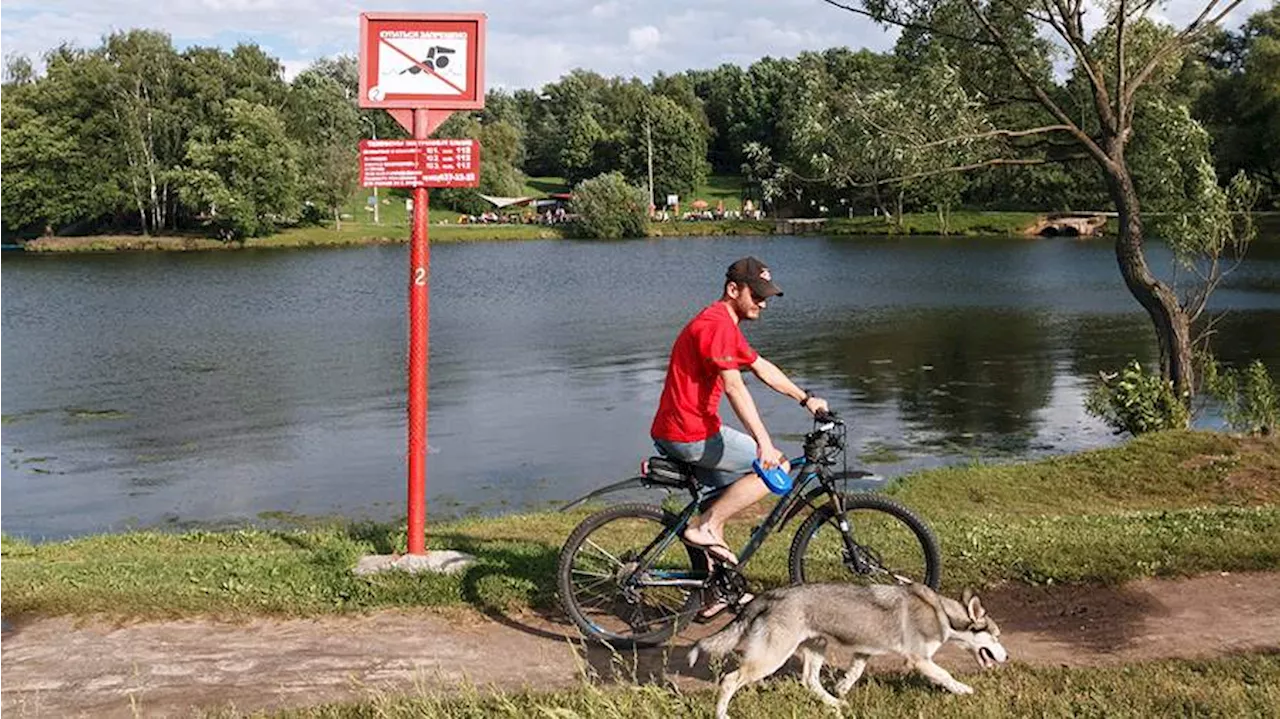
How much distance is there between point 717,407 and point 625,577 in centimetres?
120

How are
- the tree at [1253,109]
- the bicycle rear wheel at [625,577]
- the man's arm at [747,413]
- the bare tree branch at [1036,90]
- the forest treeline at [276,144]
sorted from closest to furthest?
the man's arm at [747,413] → the bicycle rear wheel at [625,577] → the bare tree branch at [1036,90] → the tree at [1253,109] → the forest treeline at [276,144]

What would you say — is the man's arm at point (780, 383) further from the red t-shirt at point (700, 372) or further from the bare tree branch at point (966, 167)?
the bare tree branch at point (966, 167)

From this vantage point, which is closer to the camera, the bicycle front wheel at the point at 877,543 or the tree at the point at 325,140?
the bicycle front wheel at the point at 877,543

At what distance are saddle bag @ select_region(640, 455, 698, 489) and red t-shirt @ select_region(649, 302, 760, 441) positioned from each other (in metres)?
0.18

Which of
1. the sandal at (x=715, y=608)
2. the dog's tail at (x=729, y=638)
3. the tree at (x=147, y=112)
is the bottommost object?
the sandal at (x=715, y=608)

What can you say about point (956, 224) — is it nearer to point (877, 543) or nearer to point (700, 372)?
point (877, 543)

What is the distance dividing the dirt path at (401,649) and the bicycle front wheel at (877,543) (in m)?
0.62

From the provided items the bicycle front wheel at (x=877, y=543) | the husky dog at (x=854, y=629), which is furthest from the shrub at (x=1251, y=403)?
the husky dog at (x=854, y=629)

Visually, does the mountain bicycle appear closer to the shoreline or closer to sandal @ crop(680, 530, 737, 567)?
sandal @ crop(680, 530, 737, 567)

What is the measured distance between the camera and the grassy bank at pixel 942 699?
5488 mm

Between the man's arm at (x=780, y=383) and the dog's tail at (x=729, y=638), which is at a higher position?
the man's arm at (x=780, y=383)

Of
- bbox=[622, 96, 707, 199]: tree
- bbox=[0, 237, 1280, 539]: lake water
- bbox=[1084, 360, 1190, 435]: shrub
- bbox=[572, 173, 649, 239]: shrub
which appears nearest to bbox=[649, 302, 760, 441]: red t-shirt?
bbox=[0, 237, 1280, 539]: lake water

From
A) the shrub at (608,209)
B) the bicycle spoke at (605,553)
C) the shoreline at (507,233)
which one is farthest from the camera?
the shrub at (608,209)

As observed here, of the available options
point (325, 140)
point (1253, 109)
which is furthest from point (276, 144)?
point (1253, 109)
